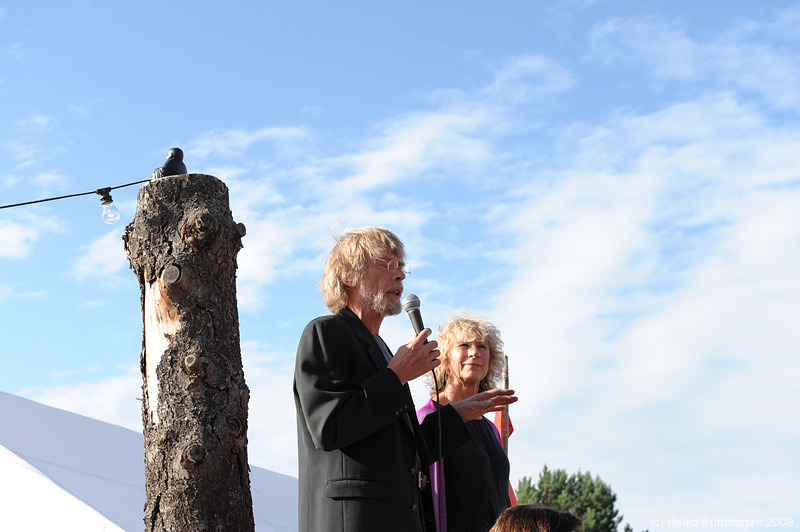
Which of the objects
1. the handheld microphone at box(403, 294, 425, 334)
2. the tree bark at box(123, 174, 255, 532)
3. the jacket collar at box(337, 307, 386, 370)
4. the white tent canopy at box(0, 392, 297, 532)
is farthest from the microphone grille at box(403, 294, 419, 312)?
the white tent canopy at box(0, 392, 297, 532)

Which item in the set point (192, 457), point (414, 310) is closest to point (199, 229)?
point (192, 457)

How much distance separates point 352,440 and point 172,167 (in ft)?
5.62

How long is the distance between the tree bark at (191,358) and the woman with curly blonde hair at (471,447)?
814 millimetres

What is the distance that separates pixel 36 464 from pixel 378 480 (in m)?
4.63

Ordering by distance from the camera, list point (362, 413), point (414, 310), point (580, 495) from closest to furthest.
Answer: point (362, 413)
point (414, 310)
point (580, 495)

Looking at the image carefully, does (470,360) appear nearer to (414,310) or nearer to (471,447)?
(471,447)

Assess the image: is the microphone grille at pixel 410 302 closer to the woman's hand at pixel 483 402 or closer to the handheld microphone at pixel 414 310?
the handheld microphone at pixel 414 310

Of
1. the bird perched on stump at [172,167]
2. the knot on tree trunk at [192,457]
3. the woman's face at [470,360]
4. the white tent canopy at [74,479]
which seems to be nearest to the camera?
the knot on tree trunk at [192,457]

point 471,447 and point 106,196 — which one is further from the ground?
point 106,196

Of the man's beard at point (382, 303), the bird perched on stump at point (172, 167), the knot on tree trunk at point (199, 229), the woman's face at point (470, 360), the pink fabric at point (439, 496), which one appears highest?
the bird perched on stump at point (172, 167)

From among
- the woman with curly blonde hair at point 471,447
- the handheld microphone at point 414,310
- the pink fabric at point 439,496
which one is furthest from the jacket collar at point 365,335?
the pink fabric at point 439,496

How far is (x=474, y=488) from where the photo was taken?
3477 mm

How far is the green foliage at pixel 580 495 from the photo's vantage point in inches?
1008

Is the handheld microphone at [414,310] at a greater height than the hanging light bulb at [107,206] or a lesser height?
lesser
